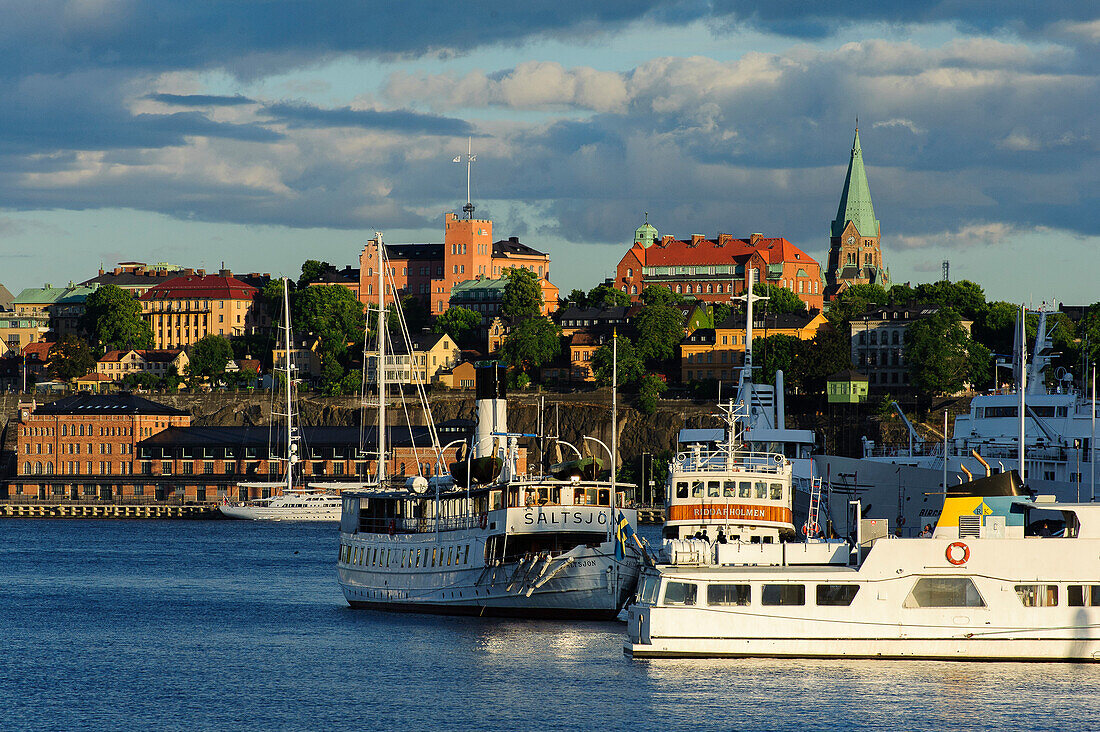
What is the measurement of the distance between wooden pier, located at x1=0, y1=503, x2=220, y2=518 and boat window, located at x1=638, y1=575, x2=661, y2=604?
401 ft

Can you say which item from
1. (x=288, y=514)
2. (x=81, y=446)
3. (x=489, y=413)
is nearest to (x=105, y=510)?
(x=81, y=446)

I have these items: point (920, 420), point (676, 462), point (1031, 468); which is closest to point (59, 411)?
point (920, 420)

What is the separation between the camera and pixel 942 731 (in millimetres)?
41938

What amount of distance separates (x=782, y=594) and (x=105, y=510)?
134m

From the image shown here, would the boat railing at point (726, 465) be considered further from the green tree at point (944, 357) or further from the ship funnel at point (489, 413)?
the green tree at point (944, 357)

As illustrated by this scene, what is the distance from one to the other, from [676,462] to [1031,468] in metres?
35.8

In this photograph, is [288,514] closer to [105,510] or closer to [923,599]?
[105,510]

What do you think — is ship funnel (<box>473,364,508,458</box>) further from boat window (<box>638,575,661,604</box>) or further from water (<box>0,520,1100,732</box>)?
boat window (<box>638,575,661,604</box>)

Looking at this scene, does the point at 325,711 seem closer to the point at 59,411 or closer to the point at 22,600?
the point at 22,600

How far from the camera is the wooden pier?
168m

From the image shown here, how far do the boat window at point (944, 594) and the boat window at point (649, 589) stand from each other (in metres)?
7.06

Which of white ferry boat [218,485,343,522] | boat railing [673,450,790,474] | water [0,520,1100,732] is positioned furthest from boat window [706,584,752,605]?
white ferry boat [218,485,343,522]

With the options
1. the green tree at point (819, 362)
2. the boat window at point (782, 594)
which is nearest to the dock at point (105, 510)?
the green tree at point (819, 362)

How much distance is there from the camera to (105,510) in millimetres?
170875
